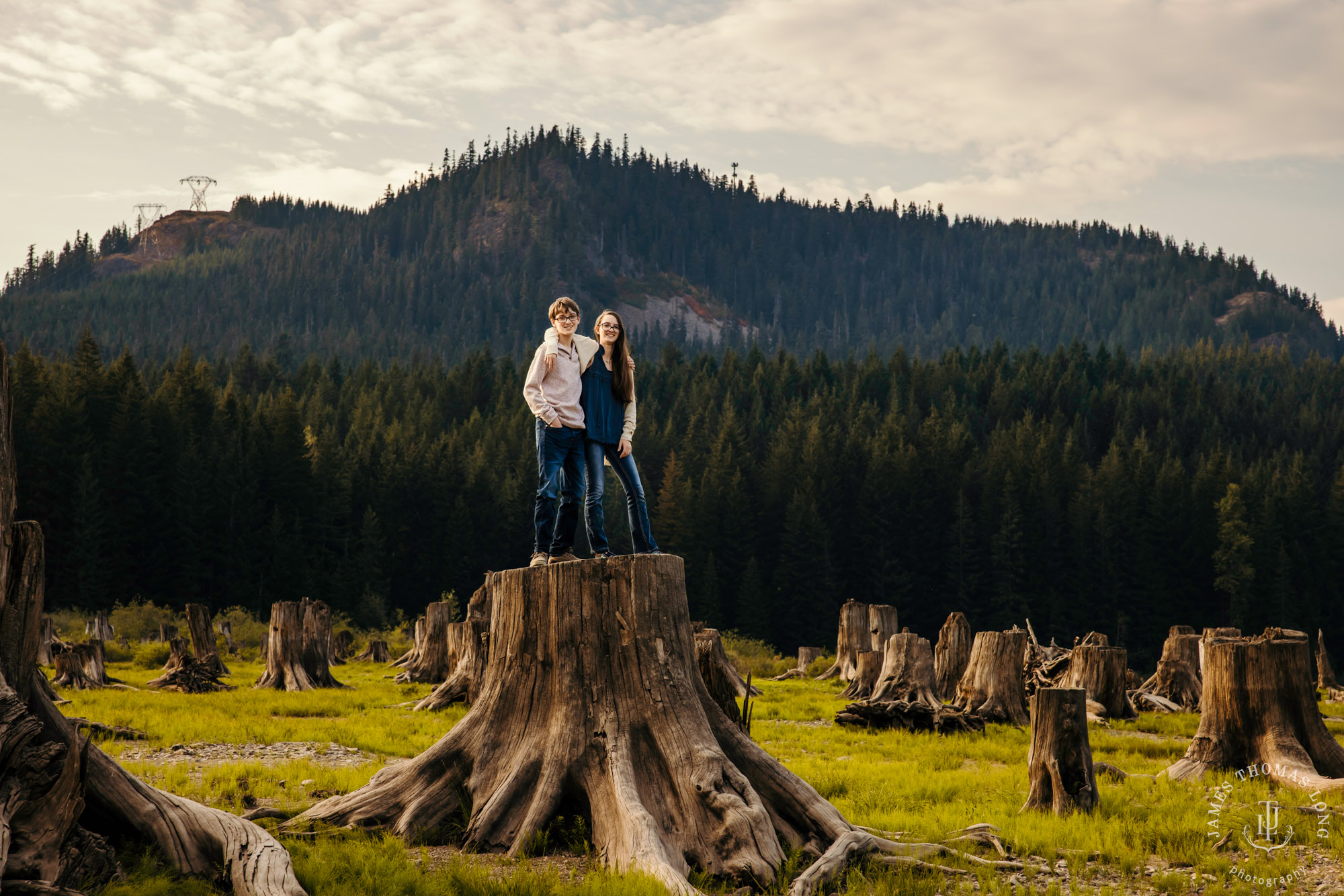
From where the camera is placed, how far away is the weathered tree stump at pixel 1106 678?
14922 millimetres

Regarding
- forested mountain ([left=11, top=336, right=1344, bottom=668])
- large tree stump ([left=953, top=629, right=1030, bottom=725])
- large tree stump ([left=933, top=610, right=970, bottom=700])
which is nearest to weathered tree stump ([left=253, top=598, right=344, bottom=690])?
large tree stump ([left=933, top=610, right=970, bottom=700])

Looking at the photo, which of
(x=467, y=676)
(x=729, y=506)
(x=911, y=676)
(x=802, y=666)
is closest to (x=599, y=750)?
(x=911, y=676)

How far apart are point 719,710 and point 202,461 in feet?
187

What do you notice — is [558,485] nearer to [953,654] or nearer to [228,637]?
[953,654]

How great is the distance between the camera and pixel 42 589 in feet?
17.3

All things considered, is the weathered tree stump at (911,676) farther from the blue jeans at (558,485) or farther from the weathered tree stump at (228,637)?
the weathered tree stump at (228,637)

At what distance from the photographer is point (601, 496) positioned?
26.9 feet

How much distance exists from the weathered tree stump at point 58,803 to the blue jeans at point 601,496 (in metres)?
3.32

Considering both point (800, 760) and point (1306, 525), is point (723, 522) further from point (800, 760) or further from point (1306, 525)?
point (800, 760)

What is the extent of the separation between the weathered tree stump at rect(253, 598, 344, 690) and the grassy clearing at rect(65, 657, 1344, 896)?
172cm

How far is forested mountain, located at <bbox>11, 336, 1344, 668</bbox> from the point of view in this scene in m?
53.3

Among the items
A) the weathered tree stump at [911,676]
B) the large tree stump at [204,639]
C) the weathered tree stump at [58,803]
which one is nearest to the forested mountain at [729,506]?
the large tree stump at [204,639]

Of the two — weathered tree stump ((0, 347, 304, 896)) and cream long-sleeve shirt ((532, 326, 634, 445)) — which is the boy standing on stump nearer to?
cream long-sleeve shirt ((532, 326, 634, 445))

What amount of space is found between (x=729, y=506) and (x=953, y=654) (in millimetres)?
55776
